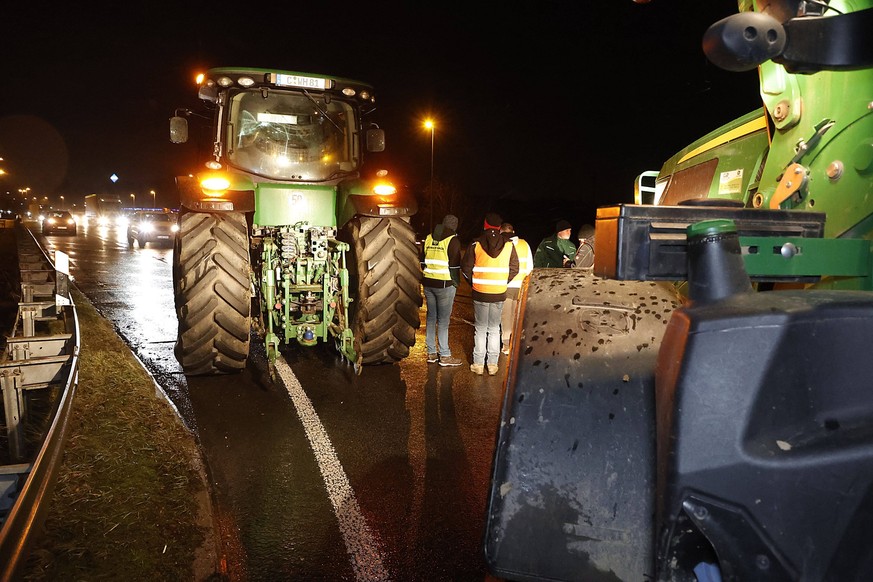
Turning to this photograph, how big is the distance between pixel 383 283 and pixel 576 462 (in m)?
4.80

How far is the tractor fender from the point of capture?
1.41 meters

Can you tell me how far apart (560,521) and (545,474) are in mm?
115

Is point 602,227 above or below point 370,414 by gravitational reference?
above

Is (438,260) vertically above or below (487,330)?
above

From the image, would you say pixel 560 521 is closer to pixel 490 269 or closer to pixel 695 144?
pixel 695 144

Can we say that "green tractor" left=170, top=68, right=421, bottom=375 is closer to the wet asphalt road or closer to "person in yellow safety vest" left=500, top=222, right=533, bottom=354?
the wet asphalt road

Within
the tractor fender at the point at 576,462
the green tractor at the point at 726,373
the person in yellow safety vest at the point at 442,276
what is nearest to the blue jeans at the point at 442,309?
the person in yellow safety vest at the point at 442,276

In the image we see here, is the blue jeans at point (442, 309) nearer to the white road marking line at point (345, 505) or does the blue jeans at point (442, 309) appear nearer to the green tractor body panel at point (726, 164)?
the white road marking line at point (345, 505)

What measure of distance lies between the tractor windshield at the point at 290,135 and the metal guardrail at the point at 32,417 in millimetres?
2548

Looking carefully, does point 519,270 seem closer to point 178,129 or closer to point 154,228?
point 178,129

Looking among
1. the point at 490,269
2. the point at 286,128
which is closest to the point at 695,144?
the point at 490,269

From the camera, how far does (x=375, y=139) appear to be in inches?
285

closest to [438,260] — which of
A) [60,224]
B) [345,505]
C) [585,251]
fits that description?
[585,251]

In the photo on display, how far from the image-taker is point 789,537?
1.09m
